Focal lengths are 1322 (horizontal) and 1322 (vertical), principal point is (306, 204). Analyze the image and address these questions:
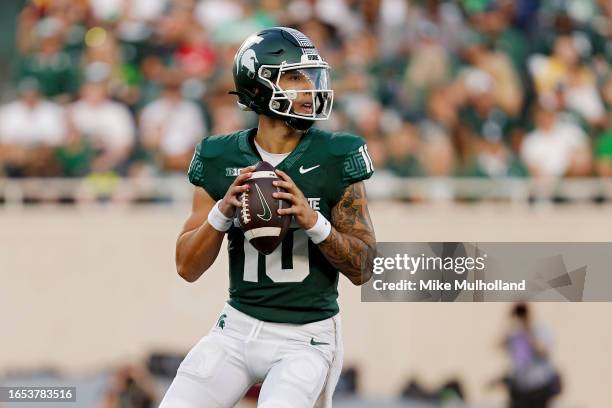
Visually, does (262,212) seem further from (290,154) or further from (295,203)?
(290,154)

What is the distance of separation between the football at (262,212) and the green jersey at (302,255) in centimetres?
24

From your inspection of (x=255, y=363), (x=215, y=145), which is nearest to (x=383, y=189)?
(x=215, y=145)

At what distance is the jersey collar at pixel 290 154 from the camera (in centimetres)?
514

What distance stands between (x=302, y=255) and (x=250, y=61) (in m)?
0.79

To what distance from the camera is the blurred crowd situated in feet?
33.9

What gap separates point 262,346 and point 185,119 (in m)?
5.45

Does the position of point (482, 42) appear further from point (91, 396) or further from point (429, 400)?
point (91, 396)

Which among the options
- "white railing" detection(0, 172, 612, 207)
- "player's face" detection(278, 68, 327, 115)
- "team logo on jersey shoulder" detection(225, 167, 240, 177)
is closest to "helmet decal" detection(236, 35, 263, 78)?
"player's face" detection(278, 68, 327, 115)

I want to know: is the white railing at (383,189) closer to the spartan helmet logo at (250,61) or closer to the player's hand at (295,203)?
the spartan helmet logo at (250,61)

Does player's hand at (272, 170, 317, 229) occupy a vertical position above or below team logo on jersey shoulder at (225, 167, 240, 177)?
below

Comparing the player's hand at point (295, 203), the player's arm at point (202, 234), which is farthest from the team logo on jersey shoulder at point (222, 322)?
the player's hand at point (295, 203)

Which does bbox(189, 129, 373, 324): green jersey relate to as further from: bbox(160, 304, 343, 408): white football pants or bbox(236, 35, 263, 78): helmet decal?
bbox(236, 35, 263, 78): helmet decal

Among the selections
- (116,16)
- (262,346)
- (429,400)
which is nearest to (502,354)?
(429,400)

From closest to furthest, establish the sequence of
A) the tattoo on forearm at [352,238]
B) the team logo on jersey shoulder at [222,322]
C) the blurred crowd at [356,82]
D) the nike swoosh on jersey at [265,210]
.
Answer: the nike swoosh on jersey at [265,210] < the tattoo on forearm at [352,238] < the team logo on jersey shoulder at [222,322] < the blurred crowd at [356,82]
